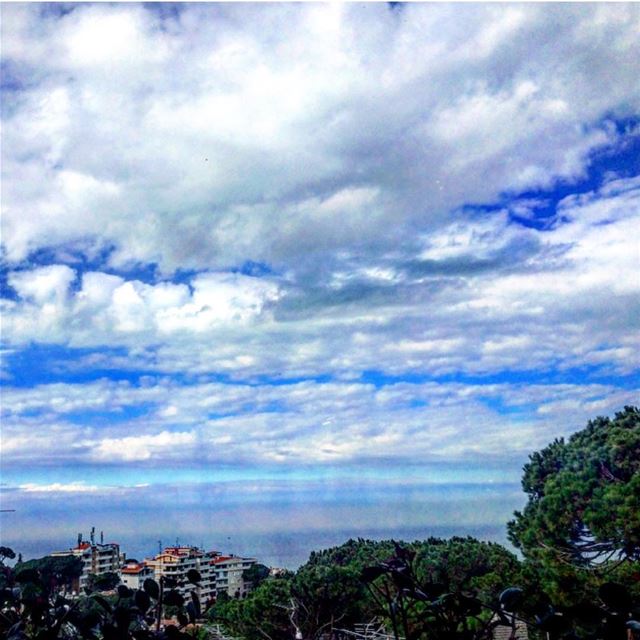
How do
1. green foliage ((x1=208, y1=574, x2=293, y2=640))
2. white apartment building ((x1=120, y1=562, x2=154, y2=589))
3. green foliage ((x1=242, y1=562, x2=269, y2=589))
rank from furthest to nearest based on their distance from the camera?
→ green foliage ((x1=242, y1=562, x2=269, y2=589)) < green foliage ((x1=208, y1=574, x2=293, y2=640)) < white apartment building ((x1=120, y1=562, x2=154, y2=589))

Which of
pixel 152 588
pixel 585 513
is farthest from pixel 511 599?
pixel 585 513

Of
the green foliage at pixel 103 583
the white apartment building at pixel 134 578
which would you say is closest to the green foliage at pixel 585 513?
the white apartment building at pixel 134 578

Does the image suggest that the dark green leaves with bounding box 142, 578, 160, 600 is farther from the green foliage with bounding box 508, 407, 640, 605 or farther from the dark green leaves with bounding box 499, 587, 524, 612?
the green foliage with bounding box 508, 407, 640, 605

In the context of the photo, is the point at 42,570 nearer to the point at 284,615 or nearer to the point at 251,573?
the point at 284,615

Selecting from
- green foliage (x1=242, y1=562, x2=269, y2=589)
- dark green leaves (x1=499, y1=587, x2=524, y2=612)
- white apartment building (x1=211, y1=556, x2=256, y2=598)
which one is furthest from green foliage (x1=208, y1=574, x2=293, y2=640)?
dark green leaves (x1=499, y1=587, x2=524, y2=612)

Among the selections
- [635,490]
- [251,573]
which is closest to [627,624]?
[635,490]
